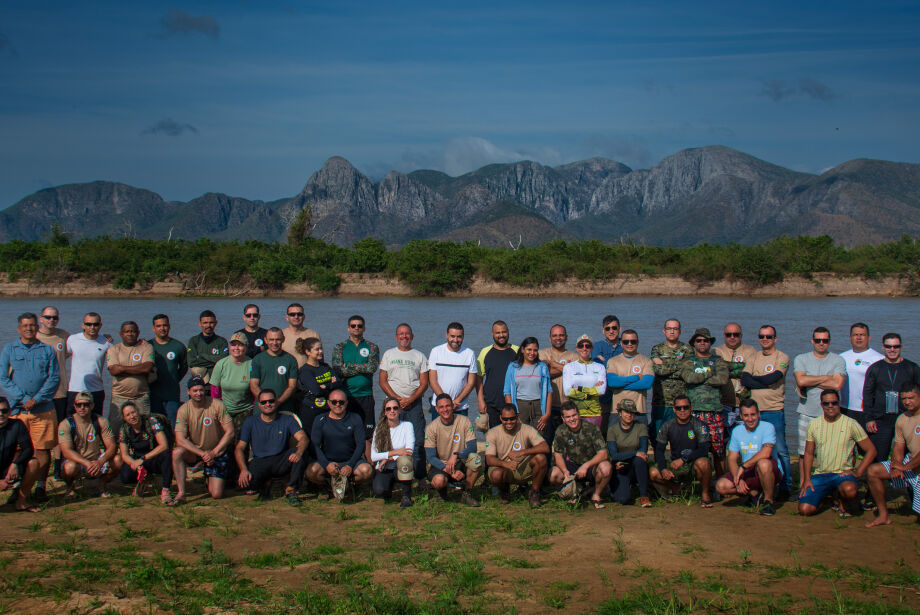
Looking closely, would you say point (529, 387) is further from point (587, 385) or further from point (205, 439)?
point (205, 439)

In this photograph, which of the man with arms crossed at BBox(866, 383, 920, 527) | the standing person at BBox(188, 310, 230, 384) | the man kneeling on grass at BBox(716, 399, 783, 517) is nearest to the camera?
the man with arms crossed at BBox(866, 383, 920, 527)

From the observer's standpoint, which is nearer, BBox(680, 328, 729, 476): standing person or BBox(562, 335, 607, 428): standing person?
BBox(680, 328, 729, 476): standing person

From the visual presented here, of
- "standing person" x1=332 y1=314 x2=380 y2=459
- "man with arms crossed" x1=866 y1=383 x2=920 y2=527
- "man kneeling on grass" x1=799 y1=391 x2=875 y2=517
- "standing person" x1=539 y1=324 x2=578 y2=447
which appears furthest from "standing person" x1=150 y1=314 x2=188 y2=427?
"man with arms crossed" x1=866 y1=383 x2=920 y2=527

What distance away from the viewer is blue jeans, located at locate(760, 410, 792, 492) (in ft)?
26.1

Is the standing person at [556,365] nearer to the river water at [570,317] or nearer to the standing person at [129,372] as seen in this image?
the standing person at [129,372]

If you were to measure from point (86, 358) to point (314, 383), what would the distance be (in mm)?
2819

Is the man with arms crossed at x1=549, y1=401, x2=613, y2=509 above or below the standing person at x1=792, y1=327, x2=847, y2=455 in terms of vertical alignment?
below

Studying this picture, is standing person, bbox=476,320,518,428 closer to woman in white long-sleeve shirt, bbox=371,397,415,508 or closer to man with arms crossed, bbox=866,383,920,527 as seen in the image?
woman in white long-sleeve shirt, bbox=371,397,415,508

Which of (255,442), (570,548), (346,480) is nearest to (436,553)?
(570,548)

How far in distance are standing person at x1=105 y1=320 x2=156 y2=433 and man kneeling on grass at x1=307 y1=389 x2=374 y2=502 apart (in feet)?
7.09

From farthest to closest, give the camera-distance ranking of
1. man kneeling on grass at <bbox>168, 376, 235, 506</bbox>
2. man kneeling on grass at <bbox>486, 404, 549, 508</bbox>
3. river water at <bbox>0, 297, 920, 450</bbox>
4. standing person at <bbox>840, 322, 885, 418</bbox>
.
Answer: river water at <bbox>0, 297, 920, 450</bbox>
standing person at <bbox>840, 322, 885, 418</bbox>
man kneeling on grass at <bbox>168, 376, 235, 506</bbox>
man kneeling on grass at <bbox>486, 404, 549, 508</bbox>

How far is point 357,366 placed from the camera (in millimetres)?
8680

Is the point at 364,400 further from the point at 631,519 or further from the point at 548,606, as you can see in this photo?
the point at 548,606

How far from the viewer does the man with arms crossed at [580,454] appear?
309 inches
